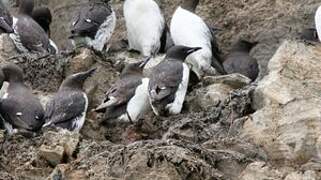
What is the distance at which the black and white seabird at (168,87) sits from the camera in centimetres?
1479

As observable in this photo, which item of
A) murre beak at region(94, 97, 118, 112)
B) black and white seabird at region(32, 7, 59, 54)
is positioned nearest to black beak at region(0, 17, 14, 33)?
black and white seabird at region(32, 7, 59, 54)

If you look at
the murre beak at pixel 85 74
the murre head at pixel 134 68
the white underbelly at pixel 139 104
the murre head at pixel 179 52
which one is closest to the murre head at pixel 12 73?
the murre beak at pixel 85 74

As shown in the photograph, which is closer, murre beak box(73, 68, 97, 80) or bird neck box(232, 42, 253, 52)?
murre beak box(73, 68, 97, 80)

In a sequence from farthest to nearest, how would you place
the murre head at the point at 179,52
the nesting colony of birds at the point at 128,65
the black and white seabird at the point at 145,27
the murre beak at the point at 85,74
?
the black and white seabird at the point at 145,27 → the murre head at the point at 179,52 → the murre beak at the point at 85,74 → the nesting colony of birds at the point at 128,65

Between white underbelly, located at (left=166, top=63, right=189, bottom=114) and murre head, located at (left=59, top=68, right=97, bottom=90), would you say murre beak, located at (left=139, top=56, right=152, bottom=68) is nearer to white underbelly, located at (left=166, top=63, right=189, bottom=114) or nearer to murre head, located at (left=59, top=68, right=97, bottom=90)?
white underbelly, located at (left=166, top=63, right=189, bottom=114)

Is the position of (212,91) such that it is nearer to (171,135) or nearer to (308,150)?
(171,135)

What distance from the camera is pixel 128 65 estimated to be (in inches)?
619

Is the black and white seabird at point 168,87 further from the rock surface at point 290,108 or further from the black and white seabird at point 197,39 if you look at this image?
the rock surface at point 290,108

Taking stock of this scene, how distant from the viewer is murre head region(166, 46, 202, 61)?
52.8 feet

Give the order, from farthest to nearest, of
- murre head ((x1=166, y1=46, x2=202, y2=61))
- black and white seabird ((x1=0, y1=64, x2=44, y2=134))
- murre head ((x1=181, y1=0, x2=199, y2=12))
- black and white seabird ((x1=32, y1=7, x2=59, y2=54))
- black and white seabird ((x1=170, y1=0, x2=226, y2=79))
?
1. black and white seabird ((x1=32, y1=7, x2=59, y2=54))
2. murre head ((x1=181, y1=0, x2=199, y2=12))
3. black and white seabird ((x1=170, y1=0, x2=226, y2=79))
4. murre head ((x1=166, y1=46, x2=202, y2=61))
5. black and white seabird ((x1=0, y1=64, x2=44, y2=134))

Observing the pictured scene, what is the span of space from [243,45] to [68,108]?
4.77 metres

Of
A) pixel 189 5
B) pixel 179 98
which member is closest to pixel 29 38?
pixel 189 5

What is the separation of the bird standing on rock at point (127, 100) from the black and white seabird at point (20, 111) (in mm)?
846

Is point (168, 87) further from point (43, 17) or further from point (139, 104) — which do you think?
point (43, 17)
